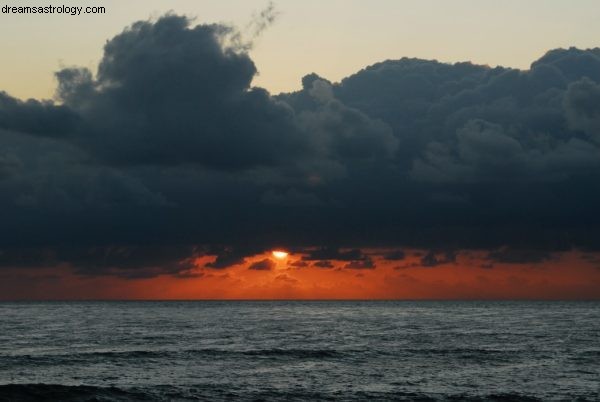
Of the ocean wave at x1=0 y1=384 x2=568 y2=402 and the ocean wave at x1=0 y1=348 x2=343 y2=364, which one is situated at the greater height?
the ocean wave at x1=0 y1=348 x2=343 y2=364

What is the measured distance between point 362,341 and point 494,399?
5219 cm

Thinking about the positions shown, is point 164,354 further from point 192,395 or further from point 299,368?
point 192,395

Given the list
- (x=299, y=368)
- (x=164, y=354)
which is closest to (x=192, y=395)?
(x=299, y=368)

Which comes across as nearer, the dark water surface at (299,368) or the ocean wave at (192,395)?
the ocean wave at (192,395)

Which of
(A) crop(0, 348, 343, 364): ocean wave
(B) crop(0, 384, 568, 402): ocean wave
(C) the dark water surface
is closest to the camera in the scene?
(B) crop(0, 384, 568, 402): ocean wave

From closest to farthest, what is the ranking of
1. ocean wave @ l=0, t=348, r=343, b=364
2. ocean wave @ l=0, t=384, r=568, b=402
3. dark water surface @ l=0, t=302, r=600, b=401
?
ocean wave @ l=0, t=384, r=568, b=402, dark water surface @ l=0, t=302, r=600, b=401, ocean wave @ l=0, t=348, r=343, b=364

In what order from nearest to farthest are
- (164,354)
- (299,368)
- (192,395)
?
1. (192,395)
2. (299,368)
3. (164,354)

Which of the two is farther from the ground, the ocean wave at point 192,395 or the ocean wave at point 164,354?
the ocean wave at point 164,354

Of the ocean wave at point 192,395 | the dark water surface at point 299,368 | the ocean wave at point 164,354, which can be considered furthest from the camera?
the ocean wave at point 164,354

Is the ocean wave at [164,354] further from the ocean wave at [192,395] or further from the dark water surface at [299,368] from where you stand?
the ocean wave at [192,395]

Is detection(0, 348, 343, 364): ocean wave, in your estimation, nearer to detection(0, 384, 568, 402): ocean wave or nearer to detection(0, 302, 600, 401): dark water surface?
detection(0, 302, 600, 401): dark water surface

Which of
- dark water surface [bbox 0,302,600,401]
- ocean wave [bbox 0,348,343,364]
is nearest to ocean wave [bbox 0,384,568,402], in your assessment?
dark water surface [bbox 0,302,600,401]

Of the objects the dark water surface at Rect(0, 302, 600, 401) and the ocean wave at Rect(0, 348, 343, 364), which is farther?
the ocean wave at Rect(0, 348, 343, 364)

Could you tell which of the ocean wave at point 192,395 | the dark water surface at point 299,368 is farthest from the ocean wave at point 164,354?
the ocean wave at point 192,395
